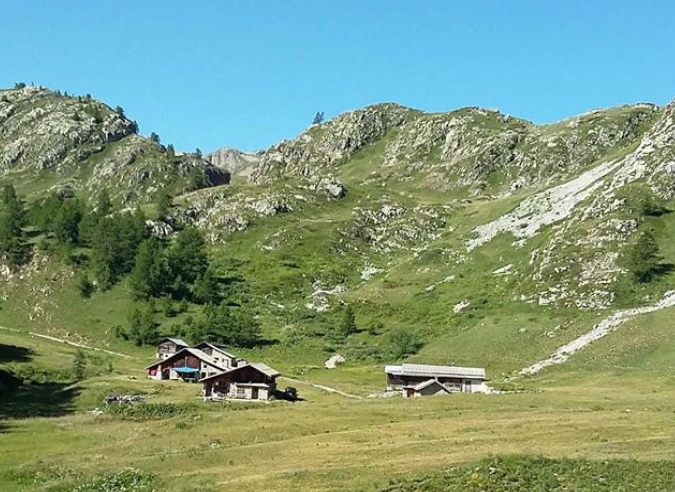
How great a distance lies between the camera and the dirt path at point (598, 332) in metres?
107

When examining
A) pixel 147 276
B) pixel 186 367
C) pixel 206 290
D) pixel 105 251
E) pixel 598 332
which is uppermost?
pixel 105 251

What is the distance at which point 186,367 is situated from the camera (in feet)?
384

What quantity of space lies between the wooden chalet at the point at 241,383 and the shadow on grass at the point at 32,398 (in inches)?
689

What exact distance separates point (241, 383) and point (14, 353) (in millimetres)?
44315

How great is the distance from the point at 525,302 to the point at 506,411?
216 ft

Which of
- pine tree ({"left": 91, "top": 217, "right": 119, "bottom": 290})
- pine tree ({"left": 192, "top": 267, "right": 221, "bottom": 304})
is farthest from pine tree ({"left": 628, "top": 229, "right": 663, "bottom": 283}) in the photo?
pine tree ({"left": 91, "top": 217, "right": 119, "bottom": 290})

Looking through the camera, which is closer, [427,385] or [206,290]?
[427,385]

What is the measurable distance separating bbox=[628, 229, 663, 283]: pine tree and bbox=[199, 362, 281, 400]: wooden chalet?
2695 inches

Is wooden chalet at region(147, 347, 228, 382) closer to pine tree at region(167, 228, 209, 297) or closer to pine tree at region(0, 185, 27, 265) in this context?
pine tree at region(167, 228, 209, 297)

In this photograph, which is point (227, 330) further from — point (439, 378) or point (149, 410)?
point (149, 410)

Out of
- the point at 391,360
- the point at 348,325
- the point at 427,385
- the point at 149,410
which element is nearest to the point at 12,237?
the point at 348,325

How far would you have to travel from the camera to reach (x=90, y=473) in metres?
51.2

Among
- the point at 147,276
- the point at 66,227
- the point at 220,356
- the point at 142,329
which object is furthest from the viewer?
the point at 66,227

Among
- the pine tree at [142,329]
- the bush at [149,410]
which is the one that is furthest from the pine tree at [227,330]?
the bush at [149,410]
